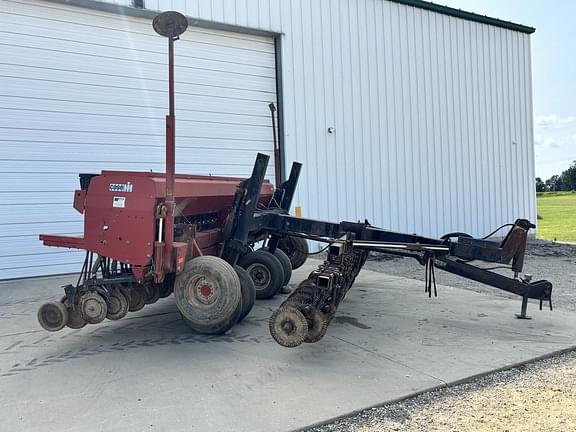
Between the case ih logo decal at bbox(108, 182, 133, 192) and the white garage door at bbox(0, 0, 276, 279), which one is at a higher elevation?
the white garage door at bbox(0, 0, 276, 279)

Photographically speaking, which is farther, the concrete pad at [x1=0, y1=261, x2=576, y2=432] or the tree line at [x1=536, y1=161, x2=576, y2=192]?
the tree line at [x1=536, y1=161, x2=576, y2=192]

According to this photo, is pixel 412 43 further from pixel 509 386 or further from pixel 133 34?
pixel 509 386

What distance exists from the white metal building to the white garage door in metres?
0.02

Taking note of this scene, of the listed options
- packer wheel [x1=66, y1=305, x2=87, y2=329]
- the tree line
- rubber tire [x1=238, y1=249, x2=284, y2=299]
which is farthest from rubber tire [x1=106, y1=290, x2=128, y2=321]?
the tree line

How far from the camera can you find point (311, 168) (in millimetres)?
10562

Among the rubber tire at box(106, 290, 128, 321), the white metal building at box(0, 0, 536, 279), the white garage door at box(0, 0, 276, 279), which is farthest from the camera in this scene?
the white metal building at box(0, 0, 536, 279)

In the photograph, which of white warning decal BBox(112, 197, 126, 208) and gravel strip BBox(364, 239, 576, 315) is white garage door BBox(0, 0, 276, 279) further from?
white warning decal BBox(112, 197, 126, 208)

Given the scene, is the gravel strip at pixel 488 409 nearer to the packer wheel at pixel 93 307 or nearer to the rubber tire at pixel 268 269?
the packer wheel at pixel 93 307

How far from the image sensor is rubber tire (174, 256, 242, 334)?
12.9 feet

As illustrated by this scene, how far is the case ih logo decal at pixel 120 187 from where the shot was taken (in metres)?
4.03

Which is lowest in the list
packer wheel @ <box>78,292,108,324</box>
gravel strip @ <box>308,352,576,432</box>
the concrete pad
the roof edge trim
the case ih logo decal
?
gravel strip @ <box>308,352,576,432</box>

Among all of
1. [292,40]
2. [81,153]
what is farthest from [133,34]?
[292,40]

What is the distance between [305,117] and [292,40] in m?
1.55

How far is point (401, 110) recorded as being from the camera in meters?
11.8
